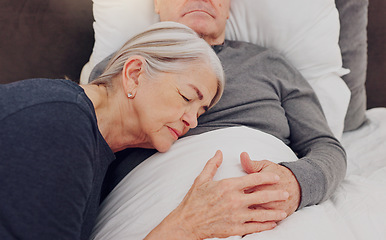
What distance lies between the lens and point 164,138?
0.91 meters

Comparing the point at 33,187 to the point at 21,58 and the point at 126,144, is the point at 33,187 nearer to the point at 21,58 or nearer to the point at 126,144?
the point at 126,144

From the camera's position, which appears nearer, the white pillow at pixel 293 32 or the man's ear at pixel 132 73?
the man's ear at pixel 132 73

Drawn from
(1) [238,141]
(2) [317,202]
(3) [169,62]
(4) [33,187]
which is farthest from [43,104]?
(2) [317,202]

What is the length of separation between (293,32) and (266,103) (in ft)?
1.16

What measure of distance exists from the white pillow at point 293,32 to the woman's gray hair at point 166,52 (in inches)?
13.8

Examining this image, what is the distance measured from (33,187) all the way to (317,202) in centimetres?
67

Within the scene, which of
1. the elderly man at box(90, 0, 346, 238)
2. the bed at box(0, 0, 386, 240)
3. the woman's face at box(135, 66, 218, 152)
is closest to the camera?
the woman's face at box(135, 66, 218, 152)

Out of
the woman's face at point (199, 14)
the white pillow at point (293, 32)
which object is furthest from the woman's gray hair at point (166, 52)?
the white pillow at point (293, 32)

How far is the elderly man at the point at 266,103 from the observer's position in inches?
37.8

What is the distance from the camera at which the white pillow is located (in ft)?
4.16

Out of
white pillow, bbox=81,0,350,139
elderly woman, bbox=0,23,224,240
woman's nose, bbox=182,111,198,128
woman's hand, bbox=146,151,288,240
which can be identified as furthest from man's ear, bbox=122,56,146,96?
white pillow, bbox=81,0,350,139

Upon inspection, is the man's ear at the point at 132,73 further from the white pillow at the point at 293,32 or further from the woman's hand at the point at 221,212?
the white pillow at the point at 293,32

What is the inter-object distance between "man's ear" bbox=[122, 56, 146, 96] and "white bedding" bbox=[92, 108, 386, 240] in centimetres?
20

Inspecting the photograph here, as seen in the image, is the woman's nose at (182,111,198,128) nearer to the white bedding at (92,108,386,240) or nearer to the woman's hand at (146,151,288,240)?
the white bedding at (92,108,386,240)
